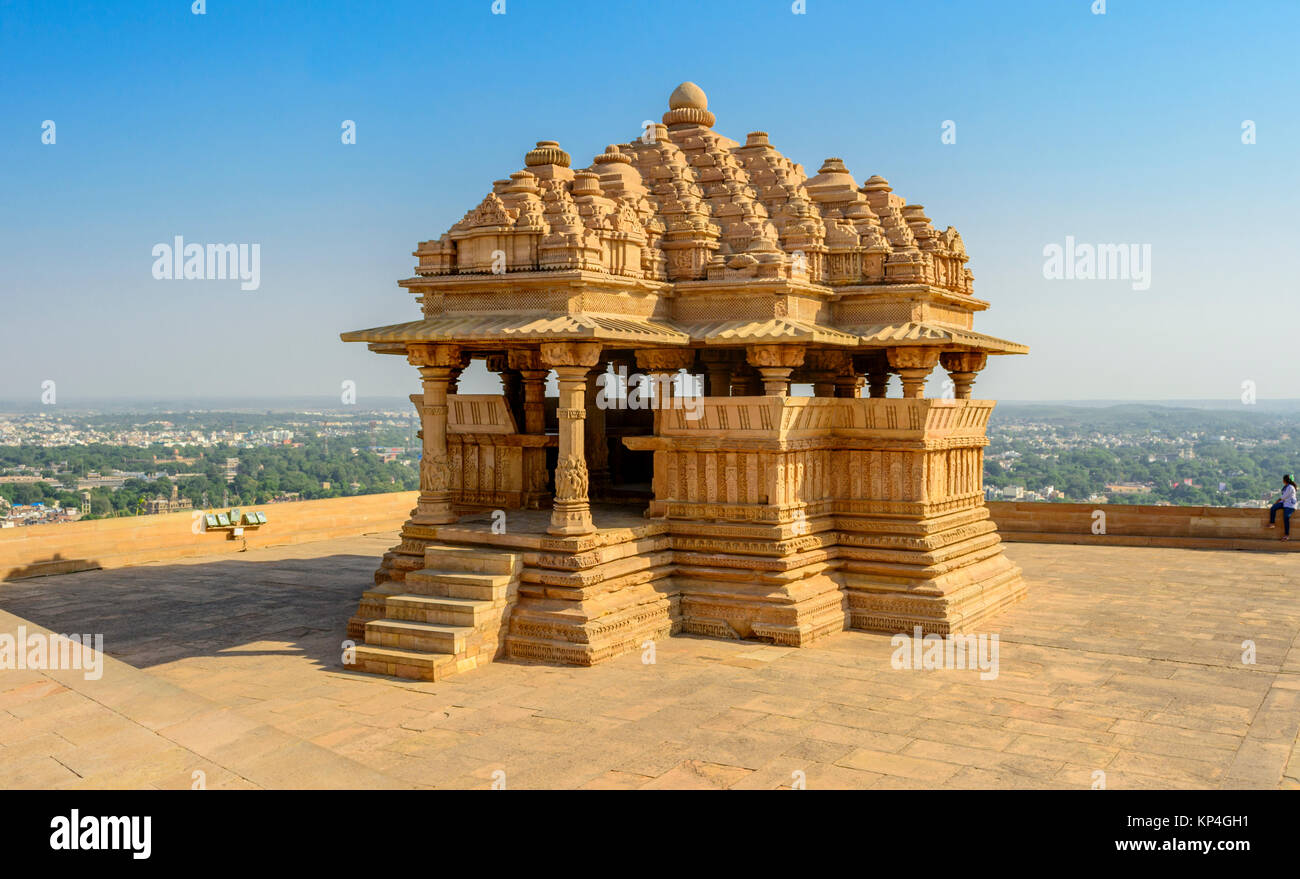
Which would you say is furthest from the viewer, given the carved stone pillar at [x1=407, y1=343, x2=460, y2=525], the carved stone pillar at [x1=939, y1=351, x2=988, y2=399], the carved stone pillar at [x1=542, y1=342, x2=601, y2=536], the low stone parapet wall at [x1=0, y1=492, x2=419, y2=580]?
the low stone parapet wall at [x1=0, y1=492, x2=419, y2=580]

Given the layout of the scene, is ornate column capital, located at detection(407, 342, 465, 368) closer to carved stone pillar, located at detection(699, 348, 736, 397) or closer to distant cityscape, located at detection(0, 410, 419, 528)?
carved stone pillar, located at detection(699, 348, 736, 397)

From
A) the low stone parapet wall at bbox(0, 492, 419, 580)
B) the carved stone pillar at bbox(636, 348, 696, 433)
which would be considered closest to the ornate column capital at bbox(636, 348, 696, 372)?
the carved stone pillar at bbox(636, 348, 696, 433)

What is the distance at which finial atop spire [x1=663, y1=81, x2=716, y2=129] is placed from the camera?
1416 centimetres

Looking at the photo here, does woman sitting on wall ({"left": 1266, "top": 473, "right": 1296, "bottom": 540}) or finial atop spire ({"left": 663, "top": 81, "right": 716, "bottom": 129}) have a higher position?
finial atop spire ({"left": 663, "top": 81, "right": 716, "bottom": 129})

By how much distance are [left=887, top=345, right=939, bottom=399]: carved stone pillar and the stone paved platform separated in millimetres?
2821

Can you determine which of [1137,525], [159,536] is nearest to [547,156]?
[159,536]

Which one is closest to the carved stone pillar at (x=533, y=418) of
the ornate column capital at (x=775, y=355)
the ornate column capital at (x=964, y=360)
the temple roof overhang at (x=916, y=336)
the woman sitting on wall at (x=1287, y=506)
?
the ornate column capital at (x=775, y=355)

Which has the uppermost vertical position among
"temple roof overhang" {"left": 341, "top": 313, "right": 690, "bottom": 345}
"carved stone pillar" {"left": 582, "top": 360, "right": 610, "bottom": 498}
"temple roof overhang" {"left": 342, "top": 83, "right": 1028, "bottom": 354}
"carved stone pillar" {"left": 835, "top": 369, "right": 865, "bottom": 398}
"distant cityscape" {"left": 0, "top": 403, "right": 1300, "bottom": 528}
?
"temple roof overhang" {"left": 342, "top": 83, "right": 1028, "bottom": 354}

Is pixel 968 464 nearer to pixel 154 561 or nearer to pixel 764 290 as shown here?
pixel 764 290

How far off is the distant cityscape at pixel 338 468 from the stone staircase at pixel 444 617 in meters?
13.3
